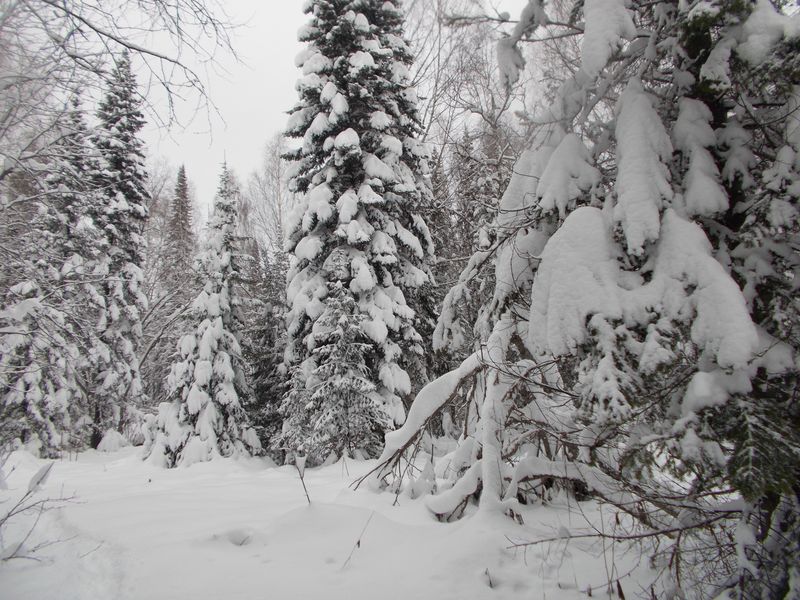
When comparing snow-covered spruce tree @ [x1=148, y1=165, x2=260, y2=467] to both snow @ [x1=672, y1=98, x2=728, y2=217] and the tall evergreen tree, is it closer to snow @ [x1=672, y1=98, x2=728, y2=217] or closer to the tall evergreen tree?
the tall evergreen tree

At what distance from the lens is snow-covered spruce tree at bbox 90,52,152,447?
16.3m

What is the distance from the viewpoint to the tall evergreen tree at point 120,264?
16.3 metres

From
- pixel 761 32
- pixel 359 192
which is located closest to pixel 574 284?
pixel 761 32

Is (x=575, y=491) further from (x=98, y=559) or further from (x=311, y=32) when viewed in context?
(x=311, y=32)

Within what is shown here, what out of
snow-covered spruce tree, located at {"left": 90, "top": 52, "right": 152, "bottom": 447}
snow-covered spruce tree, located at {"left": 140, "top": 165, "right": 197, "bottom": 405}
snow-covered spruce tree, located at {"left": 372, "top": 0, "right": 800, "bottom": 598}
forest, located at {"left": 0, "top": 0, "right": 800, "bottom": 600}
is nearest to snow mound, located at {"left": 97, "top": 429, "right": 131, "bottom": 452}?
snow-covered spruce tree, located at {"left": 90, "top": 52, "right": 152, "bottom": 447}

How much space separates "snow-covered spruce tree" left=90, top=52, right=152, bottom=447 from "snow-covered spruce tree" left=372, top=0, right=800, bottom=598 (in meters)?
17.9

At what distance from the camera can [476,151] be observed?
12000 millimetres

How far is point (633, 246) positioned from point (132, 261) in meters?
19.4

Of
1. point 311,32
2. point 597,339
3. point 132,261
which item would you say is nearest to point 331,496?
point 597,339

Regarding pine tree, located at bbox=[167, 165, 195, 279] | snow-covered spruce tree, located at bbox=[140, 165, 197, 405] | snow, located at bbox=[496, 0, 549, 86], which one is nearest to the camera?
snow, located at bbox=[496, 0, 549, 86]

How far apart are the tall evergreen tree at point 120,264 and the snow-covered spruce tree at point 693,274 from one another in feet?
57.3

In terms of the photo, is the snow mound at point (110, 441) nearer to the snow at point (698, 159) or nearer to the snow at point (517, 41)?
the snow at point (517, 41)

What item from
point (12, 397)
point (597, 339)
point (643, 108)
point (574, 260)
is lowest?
point (12, 397)

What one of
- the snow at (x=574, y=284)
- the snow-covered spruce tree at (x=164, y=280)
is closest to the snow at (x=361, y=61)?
the snow at (x=574, y=284)
